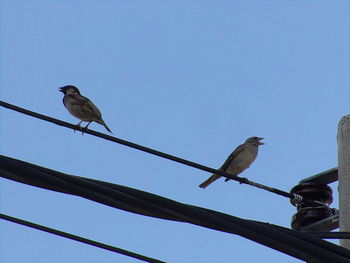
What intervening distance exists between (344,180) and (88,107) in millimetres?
6916

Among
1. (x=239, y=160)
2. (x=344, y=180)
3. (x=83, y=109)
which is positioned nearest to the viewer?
(x=344, y=180)

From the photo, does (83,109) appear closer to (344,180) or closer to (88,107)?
(88,107)

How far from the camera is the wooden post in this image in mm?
7189

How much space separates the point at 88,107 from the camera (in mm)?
13750

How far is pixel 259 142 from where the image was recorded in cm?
1531

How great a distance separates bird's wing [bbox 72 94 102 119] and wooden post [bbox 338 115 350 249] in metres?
6.50

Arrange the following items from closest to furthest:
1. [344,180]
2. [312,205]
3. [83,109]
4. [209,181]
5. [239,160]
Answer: [344,180]
[312,205]
[209,181]
[83,109]
[239,160]

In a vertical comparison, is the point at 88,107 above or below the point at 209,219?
above

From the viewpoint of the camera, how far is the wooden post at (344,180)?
283 inches

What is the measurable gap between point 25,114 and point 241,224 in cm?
191

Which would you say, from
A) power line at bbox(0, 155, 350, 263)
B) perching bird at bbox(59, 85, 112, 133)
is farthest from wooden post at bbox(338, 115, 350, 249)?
perching bird at bbox(59, 85, 112, 133)

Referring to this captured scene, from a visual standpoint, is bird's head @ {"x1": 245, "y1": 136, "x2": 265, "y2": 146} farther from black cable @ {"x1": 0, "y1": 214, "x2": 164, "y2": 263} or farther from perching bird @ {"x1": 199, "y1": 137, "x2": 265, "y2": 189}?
black cable @ {"x1": 0, "y1": 214, "x2": 164, "y2": 263}

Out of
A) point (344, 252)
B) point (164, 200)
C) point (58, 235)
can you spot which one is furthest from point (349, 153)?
point (58, 235)

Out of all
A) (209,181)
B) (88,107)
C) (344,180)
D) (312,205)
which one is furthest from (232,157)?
(344,180)
